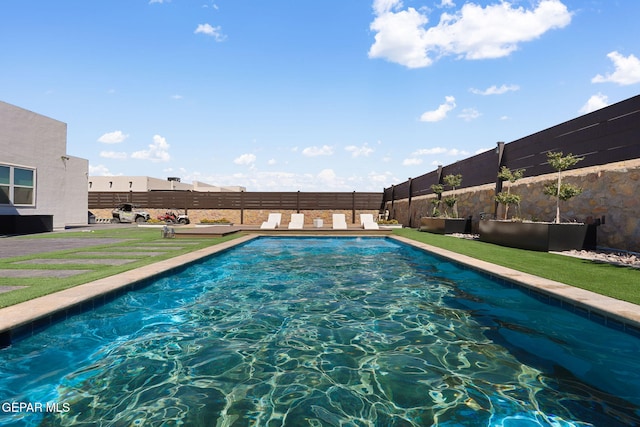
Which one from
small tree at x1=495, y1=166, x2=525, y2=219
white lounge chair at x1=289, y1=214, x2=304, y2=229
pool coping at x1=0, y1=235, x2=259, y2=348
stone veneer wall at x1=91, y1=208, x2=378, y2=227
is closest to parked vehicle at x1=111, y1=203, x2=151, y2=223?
stone veneer wall at x1=91, y1=208, x2=378, y2=227

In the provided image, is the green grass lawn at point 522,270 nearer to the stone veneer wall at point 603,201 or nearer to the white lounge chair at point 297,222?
the stone veneer wall at point 603,201

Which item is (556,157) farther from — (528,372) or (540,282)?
(528,372)

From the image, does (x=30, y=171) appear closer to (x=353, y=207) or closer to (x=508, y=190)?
(x=353, y=207)

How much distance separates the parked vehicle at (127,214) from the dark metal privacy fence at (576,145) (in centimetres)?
2218

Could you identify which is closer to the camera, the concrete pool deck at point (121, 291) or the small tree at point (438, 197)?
the concrete pool deck at point (121, 291)

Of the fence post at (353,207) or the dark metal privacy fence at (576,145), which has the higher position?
the dark metal privacy fence at (576,145)

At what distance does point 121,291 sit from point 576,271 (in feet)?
25.3

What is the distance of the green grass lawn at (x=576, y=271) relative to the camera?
4684 mm

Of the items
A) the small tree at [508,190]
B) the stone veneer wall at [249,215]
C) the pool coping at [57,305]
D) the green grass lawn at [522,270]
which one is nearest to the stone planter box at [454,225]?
the small tree at [508,190]

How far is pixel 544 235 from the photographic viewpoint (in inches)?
344

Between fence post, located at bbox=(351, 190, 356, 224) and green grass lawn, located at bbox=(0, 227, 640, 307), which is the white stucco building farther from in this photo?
fence post, located at bbox=(351, 190, 356, 224)

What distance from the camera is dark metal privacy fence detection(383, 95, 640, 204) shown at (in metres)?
7.60

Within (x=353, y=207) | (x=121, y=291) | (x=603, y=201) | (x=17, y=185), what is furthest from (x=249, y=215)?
(x=603, y=201)

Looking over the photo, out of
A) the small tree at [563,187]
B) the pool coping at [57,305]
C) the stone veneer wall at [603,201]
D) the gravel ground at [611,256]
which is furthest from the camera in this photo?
the small tree at [563,187]
